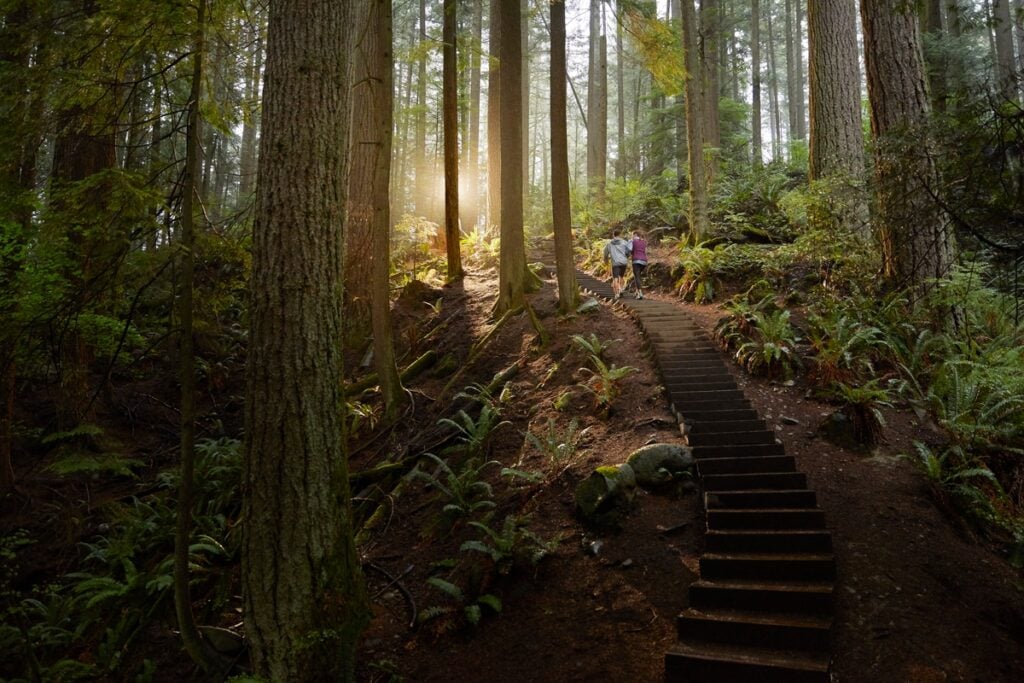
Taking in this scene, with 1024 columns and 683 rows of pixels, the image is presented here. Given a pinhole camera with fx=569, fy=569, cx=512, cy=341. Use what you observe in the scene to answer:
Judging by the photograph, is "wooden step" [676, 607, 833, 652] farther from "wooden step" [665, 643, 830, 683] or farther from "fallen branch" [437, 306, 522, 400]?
"fallen branch" [437, 306, 522, 400]

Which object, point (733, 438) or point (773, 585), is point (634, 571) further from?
point (733, 438)

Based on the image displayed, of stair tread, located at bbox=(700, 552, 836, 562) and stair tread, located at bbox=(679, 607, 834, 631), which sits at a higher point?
stair tread, located at bbox=(700, 552, 836, 562)

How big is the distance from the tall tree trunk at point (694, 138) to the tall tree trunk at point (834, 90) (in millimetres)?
2855

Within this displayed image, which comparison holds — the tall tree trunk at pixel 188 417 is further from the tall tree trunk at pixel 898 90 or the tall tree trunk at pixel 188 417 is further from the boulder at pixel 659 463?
the tall tree trunk at pixel 898 90

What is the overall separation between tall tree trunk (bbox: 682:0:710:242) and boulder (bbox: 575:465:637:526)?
924cm

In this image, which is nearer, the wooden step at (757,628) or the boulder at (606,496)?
the wooden step at (757,628)

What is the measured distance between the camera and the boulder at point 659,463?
20.4 feet

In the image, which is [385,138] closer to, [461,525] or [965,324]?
[461,525]

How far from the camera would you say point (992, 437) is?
626 cm

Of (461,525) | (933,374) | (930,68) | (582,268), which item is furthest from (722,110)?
(461,525)

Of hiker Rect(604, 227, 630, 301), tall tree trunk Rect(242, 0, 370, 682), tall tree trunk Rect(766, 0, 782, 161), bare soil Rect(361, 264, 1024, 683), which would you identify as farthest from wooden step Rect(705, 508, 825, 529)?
tall tree trunk Rect(766, 0, 782, 161)

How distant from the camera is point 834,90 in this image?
11.1 meters

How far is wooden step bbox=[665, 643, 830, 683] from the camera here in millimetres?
4047

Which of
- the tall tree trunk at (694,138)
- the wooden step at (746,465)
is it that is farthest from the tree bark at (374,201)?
the tall tree trunk at (694,138)
